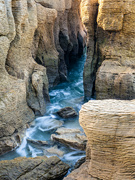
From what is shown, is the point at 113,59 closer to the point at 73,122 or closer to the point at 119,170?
the point at 73,122

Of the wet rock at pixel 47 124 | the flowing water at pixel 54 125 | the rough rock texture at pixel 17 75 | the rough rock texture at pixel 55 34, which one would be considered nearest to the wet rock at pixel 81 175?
the flowing water at pixel 54 125

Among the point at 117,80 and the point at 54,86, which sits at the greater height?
the point at 117,80

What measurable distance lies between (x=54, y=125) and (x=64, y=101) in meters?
2.07

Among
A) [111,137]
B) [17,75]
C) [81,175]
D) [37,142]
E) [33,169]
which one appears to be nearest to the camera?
[111,137]

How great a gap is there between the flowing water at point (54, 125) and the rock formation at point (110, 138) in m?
1.45

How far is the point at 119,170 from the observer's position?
407 centimetres

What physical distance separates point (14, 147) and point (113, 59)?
12.1 ft

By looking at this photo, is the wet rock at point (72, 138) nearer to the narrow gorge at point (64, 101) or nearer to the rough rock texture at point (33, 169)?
the narrow gorge at point (64, 101)

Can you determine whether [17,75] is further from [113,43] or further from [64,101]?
[113,43]

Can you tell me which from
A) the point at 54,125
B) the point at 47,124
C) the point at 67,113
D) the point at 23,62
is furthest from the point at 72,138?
Answer: the point at 23,62

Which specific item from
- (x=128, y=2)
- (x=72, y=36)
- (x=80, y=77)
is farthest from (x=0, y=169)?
(x=72, y=36)

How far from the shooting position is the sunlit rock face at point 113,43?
7238 millimetres

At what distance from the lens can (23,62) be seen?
746 cm

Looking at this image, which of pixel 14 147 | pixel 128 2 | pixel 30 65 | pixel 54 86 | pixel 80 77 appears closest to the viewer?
pixel 14 147
